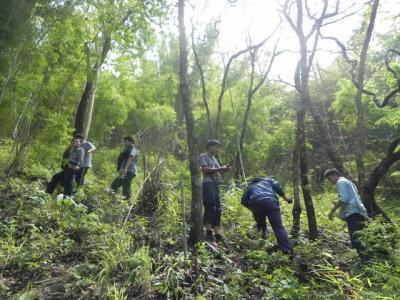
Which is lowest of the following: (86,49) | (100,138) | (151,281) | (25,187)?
(151,281)

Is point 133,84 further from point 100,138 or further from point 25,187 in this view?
point 25,187

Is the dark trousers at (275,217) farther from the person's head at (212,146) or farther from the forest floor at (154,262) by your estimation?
the person's head at (212,146)

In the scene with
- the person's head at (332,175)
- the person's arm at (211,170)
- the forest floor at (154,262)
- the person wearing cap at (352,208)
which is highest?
the person's head at (332,175)

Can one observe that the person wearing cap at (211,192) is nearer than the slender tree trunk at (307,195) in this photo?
Yes

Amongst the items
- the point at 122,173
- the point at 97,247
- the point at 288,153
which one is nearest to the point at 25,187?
the point at 122,173

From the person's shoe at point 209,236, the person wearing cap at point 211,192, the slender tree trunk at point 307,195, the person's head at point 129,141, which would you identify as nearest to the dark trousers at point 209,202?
the person wearing cap at point 211,192

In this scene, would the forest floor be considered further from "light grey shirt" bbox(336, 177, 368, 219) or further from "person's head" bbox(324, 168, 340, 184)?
"person's head" bbox(324, 168, 340, 184)

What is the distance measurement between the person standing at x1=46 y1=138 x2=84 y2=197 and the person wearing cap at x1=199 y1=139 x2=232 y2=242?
2.68 metres

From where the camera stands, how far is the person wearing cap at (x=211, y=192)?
6332mm

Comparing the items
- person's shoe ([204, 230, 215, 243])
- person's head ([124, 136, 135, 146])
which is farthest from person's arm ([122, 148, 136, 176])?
person's shoe ([204, 230, 215, 243])

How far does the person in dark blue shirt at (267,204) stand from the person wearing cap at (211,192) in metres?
0.54

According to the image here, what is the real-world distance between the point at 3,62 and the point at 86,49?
3.16 meters

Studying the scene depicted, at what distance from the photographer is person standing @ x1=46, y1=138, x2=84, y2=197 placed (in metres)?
7.48

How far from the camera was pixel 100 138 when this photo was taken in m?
19.2
